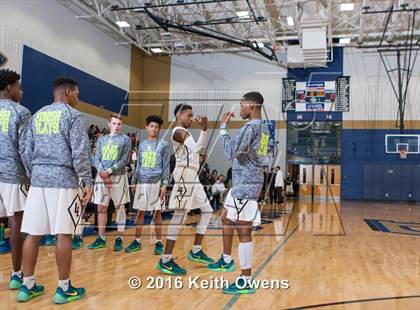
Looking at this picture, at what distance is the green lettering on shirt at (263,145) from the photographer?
3.43m

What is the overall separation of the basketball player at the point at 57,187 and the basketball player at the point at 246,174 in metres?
1.17

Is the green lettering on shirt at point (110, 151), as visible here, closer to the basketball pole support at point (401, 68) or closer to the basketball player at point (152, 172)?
the basketball player at point (152, 172)

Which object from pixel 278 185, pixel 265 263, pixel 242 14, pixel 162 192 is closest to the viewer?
pixel 265 263

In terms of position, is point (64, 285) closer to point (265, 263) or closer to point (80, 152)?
point (80, 152)

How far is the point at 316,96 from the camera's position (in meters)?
16.9

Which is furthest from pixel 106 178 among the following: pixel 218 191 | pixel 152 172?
pixel 218 191

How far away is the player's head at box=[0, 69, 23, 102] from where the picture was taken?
3.41 metres

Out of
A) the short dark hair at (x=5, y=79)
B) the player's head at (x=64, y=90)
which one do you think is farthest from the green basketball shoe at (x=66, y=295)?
the short dark hair at (x=5, y=79)

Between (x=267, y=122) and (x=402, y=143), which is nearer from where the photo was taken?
(x=267, y=122)

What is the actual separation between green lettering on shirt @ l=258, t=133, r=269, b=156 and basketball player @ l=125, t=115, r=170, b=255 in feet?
5.75

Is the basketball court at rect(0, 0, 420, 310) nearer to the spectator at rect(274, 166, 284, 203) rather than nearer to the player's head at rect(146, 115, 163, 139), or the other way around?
the spectator at rect(274, 166, 284, 203)

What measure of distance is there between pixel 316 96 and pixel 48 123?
15181 mm

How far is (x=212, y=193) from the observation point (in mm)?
10477

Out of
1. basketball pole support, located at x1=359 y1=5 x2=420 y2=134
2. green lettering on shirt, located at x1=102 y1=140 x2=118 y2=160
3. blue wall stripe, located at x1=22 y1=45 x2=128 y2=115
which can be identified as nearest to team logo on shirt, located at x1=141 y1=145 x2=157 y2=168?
green lettering on shirt, located at x1=102 y1=140 x2=118 y2=160
